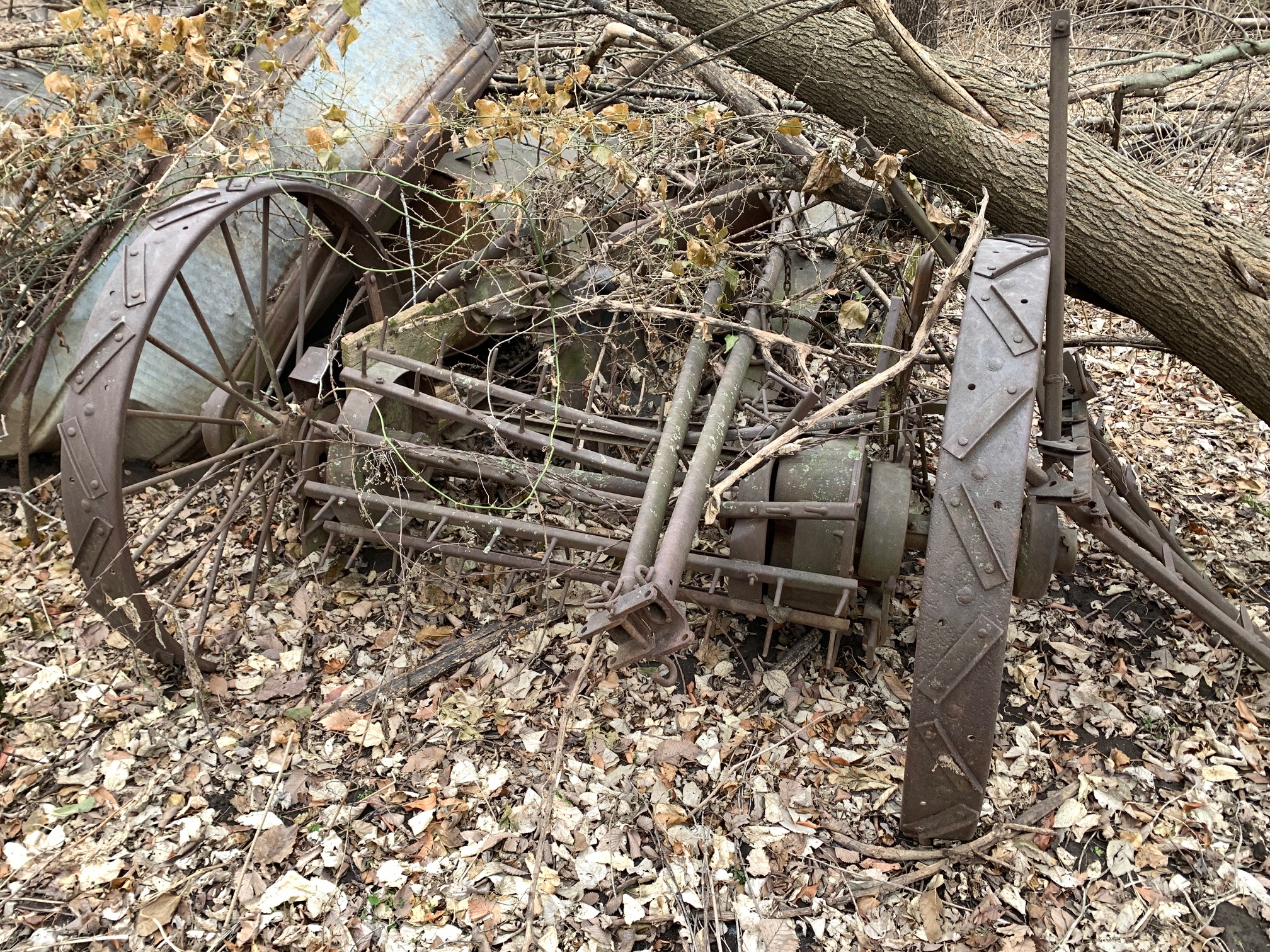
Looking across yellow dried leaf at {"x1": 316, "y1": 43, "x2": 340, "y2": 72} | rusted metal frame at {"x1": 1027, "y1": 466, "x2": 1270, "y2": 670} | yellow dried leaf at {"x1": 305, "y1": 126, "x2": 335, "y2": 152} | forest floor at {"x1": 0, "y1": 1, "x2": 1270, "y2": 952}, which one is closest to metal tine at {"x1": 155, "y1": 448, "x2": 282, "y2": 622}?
forest floor at {"x1": 0, "y1": 1, "x2": 1270, "y2": 952}

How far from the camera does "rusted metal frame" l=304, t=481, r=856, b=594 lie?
2926 mm

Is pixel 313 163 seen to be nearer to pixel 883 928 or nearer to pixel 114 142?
pixel 114 142

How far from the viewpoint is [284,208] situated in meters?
4.32

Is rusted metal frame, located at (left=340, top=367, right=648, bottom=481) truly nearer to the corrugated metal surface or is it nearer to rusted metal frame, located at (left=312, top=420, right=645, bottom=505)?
rusted metal frame, located at (left=312, top=420, right=645, bottom=505)

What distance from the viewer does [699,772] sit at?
3047 mm

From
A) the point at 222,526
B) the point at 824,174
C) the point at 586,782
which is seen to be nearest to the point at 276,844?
the point at 586,782

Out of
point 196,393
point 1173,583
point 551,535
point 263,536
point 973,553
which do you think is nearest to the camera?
point 973,553

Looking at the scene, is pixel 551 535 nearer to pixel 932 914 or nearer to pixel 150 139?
pixel 932 914

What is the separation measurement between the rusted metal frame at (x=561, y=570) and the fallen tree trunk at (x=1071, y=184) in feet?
6.11

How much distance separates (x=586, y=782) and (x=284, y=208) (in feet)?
10.4

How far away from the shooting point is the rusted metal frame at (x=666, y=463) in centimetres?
246

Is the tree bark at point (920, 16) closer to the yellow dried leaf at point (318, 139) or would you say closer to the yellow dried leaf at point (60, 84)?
the yellow dried leaf at point (318, 139)

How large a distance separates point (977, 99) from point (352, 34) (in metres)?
2.74

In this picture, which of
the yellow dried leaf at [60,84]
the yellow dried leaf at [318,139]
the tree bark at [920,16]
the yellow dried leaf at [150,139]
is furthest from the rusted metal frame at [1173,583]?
the tree bark at [920,16]
